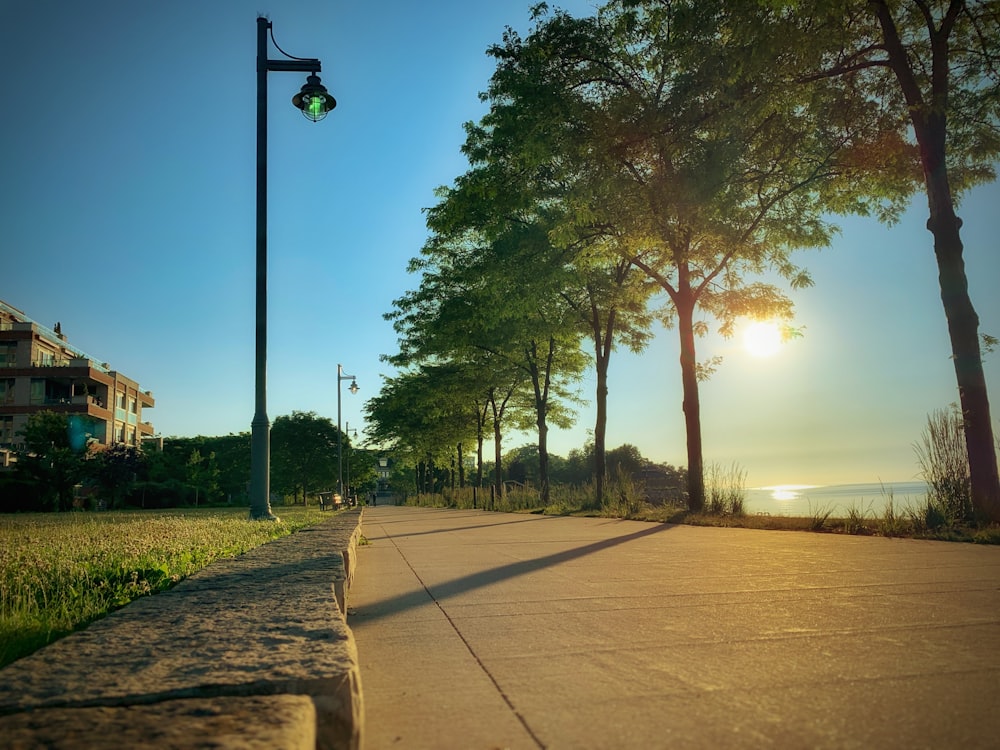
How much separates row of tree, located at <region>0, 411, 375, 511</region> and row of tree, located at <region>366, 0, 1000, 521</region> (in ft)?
69.7

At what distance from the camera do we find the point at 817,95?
32.2 ft

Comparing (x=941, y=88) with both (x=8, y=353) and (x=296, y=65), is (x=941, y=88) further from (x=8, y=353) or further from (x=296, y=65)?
(x=8, y=353)

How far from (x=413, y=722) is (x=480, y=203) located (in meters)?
12.9

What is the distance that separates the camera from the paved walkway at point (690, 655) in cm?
174

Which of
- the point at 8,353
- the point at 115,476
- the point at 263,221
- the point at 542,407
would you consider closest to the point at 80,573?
the point at 263,221

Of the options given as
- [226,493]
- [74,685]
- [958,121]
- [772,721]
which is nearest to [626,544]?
[772,721]

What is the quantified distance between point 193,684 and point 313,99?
1119 cm

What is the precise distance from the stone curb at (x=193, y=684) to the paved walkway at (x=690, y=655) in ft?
0.84

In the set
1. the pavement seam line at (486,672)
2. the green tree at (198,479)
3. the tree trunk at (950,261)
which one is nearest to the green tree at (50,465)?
the green tree at (198,479)

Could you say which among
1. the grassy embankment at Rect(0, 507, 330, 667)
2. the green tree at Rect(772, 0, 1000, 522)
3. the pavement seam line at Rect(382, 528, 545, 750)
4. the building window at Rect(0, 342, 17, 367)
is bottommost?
the pavement seam line at Rect(382, 528, 545, 750)

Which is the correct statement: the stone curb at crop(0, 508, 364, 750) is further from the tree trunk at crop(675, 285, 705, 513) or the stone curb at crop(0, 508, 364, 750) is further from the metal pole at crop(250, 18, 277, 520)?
the tree trunk at crop(675, 285, 705, 513)

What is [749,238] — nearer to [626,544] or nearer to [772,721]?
[626,544]

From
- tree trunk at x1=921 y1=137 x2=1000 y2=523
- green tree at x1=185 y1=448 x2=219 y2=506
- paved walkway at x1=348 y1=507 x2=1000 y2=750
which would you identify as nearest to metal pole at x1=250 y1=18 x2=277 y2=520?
paved walkway at x1=348 y1=507 x2=1000 y2=750

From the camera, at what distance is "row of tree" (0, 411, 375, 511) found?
27.3 metres
